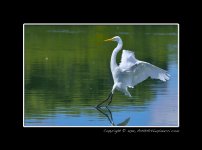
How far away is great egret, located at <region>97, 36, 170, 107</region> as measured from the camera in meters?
9.16

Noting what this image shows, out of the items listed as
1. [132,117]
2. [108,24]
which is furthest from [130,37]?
[132,117]

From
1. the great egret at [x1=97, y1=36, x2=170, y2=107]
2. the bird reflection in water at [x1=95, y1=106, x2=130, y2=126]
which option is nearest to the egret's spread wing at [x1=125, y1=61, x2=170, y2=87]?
the great egret at [x1=97, y1=36, x2=170, y2=107]

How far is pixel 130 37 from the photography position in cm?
924

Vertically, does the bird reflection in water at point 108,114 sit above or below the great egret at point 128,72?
below

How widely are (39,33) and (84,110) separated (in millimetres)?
937

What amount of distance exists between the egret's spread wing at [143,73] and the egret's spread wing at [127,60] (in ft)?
0.12

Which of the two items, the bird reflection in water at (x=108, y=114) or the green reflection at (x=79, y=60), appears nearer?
the bird reflection in water at (x=108, y=114)

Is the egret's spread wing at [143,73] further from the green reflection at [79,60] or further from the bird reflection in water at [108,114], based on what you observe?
the bird reflection in water at [108,114]

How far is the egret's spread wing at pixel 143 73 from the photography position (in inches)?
361

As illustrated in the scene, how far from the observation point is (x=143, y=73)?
9203mm

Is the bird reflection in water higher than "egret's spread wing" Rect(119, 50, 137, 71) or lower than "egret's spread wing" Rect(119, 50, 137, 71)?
lower

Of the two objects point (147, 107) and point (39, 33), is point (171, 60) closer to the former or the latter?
point (147, 107)

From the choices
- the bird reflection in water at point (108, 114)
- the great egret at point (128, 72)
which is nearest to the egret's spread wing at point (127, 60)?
the great egret at point (128, 72)

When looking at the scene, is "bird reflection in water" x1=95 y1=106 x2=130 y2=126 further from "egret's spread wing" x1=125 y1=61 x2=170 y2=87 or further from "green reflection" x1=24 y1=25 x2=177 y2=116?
"egret's spread wing" x1=125 y1=61 x2=170 y2=87
